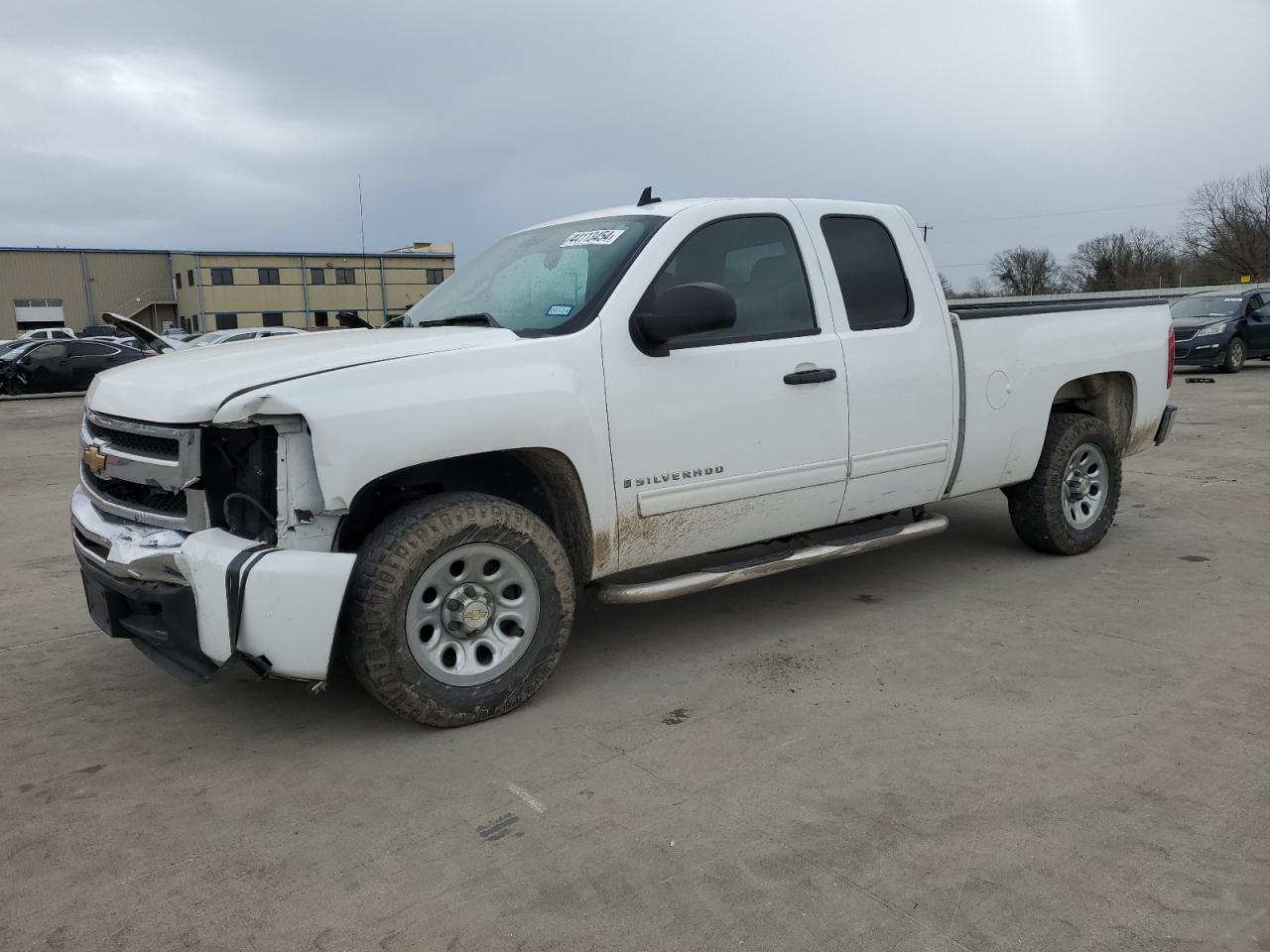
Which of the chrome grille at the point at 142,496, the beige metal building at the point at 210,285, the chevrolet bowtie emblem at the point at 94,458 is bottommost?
the chrome grille at the point at 142,496

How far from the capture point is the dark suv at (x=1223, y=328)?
1952cm

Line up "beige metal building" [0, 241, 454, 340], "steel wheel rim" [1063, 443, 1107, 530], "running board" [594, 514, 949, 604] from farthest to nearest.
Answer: "beige metal building" [0, 241, 454, 340]
"steel wheel rim" [1063, 443, 1107, 530]
"running board" [594, 514, 949, 604]

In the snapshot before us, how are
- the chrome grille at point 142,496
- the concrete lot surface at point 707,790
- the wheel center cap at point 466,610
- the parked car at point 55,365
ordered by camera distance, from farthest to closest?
1. the parked car at point 55,365
2. the wheel center cap at point 466,610
3. the chrome grille at point 142,496
4. the concrete lot surface at point 707,790

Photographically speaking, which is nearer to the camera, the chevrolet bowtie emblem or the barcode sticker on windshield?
the chevrolet bowtie emblem

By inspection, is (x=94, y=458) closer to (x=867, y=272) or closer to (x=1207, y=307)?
(x=867, y=272)

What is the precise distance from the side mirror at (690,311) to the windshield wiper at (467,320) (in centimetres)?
69

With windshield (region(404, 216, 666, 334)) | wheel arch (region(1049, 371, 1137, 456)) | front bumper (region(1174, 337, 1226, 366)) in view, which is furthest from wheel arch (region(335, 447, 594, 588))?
front bumper (region(1174, 337, 1226, 366))

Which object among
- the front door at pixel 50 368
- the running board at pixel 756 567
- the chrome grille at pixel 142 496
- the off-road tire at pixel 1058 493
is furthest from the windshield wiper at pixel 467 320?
the front door at pixel 50 368

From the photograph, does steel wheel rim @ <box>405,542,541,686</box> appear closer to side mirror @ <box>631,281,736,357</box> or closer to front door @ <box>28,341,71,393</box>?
side mirror @ <box>631,281,736,357</box>

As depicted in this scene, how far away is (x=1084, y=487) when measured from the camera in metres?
5.89

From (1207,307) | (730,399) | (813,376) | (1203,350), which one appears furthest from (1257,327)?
(730,399)

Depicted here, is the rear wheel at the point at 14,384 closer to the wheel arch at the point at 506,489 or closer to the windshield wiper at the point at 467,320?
the windshield wiper at the point at 467,320

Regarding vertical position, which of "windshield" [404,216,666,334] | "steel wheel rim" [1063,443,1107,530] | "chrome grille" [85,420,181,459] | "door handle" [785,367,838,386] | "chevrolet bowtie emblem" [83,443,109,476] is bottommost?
"steel wheel rim" [1063,443,1107,530]

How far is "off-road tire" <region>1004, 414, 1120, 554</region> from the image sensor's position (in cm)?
561
